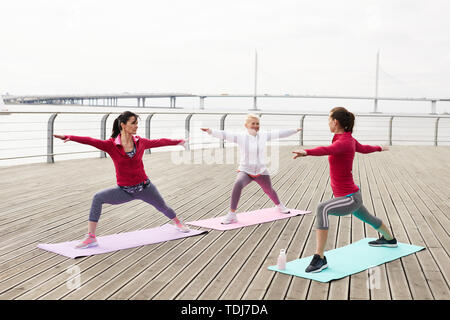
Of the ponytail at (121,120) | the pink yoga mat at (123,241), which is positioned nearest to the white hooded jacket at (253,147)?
the pink yoga mat at (123,241)

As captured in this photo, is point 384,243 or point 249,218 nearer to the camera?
point 384,243

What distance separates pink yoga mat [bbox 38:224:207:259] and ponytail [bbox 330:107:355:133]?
1.69m

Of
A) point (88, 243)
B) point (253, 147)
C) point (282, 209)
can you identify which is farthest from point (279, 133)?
point (88, 243)

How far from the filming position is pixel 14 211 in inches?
229

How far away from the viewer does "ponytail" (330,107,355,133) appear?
3.90 metres

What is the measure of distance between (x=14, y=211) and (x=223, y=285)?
129 inches

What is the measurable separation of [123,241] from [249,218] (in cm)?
149

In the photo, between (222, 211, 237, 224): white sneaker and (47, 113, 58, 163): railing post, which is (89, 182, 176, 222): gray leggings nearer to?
(222, 211, 237, 224): white sneaker

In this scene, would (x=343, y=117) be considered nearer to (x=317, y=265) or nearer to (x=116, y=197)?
(x=317, y=265)

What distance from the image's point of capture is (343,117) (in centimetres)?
390

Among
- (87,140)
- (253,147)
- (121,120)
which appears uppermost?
(121,120)
